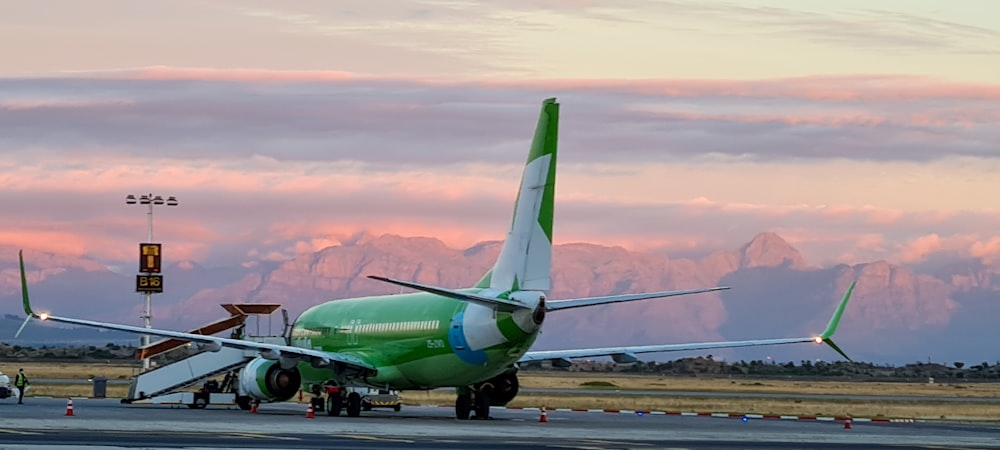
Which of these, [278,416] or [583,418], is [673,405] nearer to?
[583,418]

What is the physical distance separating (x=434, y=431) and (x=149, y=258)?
4610cm

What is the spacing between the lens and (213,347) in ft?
176

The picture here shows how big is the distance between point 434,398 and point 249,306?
1337cm

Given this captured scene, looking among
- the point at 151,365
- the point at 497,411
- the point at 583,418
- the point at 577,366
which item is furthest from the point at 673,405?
the point at 577,366

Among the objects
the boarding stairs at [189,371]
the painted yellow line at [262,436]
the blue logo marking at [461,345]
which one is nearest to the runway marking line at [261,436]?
the painted yellow line at [262,436]

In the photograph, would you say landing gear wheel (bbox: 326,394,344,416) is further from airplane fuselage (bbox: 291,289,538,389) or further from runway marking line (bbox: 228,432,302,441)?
runway marking line (bbox: 228,432,302,441)

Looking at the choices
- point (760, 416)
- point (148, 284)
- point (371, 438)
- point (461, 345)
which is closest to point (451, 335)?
point (461, 345)

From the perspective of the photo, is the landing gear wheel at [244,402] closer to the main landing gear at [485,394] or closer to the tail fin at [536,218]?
the main landing gear at [485,394]

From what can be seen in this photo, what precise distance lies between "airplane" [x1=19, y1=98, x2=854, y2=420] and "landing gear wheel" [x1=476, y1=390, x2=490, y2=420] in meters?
0.04

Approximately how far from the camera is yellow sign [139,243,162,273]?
86.9m

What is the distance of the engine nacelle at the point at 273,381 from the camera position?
5634 centimetres

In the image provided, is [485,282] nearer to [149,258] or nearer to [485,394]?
[485,394]

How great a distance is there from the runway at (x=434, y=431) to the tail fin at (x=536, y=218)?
4206mm

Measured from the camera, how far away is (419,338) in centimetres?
5225
